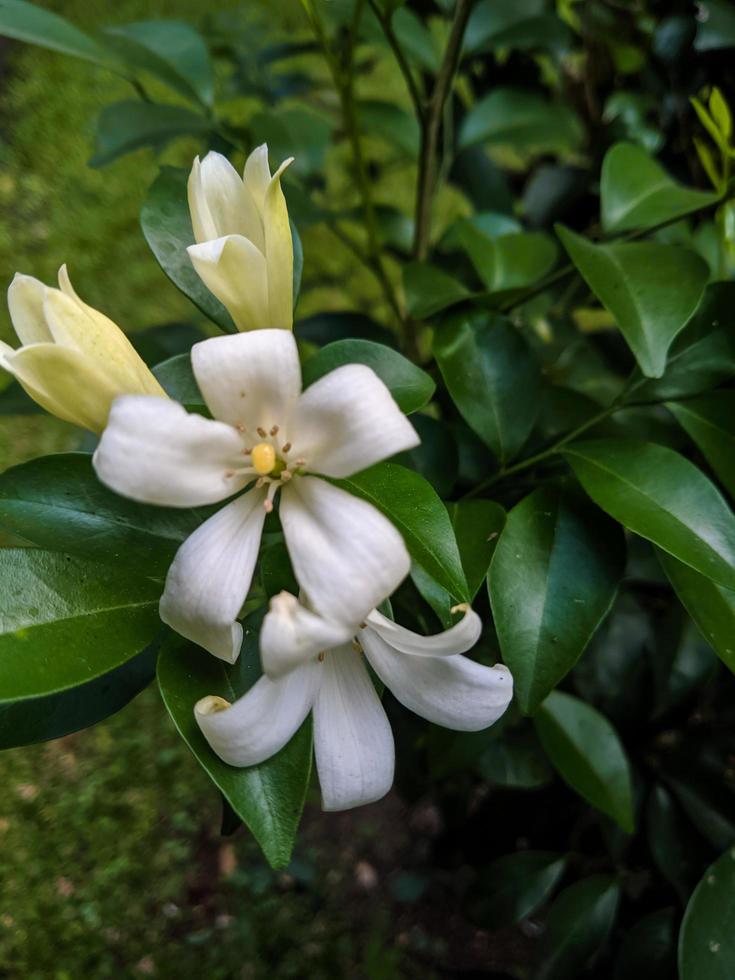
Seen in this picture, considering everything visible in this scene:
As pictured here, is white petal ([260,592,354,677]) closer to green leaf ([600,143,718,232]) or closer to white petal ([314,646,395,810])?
white petal ([314,646,395,810])

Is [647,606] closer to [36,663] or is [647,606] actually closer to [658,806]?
[658,806]

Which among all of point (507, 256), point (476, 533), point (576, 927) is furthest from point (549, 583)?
point (576, 927)

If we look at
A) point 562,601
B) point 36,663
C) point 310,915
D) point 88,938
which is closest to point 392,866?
point 310,915

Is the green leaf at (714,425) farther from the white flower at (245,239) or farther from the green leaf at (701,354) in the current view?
the white flower at (245,239)

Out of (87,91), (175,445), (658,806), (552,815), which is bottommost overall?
(552,815)

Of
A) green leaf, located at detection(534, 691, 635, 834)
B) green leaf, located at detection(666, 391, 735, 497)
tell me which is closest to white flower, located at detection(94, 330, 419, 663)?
green leaf, located at detection(666, 391, 735, 497)
